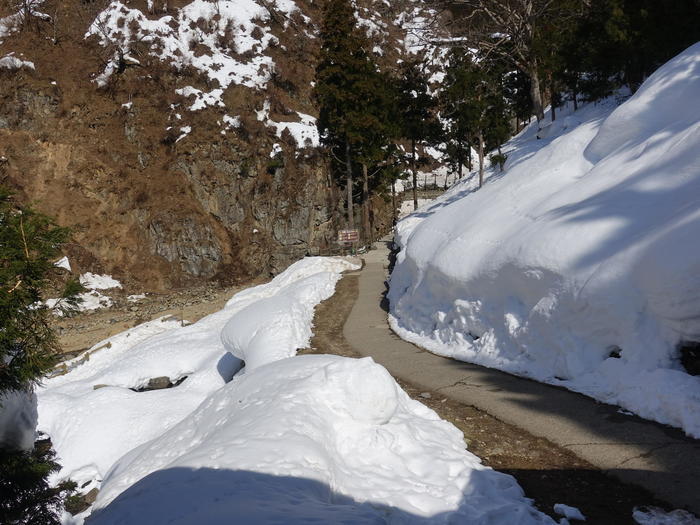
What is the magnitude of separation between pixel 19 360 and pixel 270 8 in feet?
169

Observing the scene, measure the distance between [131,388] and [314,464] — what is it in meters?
10.00

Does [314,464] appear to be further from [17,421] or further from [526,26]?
[526,26]

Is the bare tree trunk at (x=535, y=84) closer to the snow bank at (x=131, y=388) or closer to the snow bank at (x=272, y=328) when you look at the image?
the snow bank at (x=131, y=388)

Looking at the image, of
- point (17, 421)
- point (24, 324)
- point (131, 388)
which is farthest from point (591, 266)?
point (131, 388)

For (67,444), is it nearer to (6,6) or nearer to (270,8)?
(6,6)

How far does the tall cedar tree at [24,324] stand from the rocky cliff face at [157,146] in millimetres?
28506

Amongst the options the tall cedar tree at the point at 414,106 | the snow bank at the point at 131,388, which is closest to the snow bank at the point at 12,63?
the tall cedar tree at the point at 414,106

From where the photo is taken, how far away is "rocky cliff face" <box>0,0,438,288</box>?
3269 centimetres

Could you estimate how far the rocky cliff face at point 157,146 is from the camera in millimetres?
32688

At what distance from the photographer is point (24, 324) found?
4.63 metres

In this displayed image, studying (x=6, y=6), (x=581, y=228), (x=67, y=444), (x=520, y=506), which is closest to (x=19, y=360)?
(x=520, y=506)

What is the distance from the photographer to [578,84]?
23750mm

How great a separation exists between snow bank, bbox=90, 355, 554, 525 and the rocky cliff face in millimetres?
28802

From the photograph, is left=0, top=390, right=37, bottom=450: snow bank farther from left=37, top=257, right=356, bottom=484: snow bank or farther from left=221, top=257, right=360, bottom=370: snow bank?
left=221, top=257, right=360, bottom=370: snow bank
